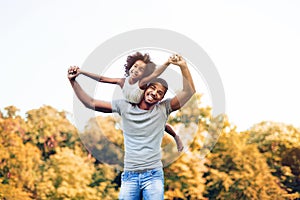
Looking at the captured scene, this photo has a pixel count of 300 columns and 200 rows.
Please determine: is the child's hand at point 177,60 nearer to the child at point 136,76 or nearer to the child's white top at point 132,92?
the child at point 136,76

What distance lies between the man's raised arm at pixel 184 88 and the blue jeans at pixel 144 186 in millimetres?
380

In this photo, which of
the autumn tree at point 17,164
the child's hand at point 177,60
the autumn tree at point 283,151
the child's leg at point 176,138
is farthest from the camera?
the autumn tree at point 283,151

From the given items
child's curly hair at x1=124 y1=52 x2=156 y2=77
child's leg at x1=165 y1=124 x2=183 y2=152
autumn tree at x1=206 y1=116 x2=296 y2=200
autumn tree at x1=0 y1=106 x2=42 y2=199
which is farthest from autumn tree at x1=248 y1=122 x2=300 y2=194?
child's curly hair at x1=124 y1=52 x2=156 y2=77

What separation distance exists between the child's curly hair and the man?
3.4 inches

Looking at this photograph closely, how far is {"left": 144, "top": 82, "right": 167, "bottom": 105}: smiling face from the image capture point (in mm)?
3051

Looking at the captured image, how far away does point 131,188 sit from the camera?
3033mm

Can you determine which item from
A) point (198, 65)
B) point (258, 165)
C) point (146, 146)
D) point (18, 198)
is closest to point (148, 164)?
point (146, 146)

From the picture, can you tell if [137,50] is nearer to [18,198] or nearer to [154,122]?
[154,122]

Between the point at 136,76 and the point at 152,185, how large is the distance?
0.61m

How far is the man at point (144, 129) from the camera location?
9.95ft

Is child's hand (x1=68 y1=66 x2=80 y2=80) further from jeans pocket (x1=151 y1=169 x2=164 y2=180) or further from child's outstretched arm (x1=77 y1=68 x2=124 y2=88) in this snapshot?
jeans pocket (x1=151 y1=169 x2=164 y2=180)

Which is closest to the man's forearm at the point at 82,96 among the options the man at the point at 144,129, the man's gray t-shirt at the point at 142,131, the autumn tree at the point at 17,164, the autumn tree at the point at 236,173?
the man at the point at 144,129

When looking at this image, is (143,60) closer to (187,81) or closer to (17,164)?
(187,81)

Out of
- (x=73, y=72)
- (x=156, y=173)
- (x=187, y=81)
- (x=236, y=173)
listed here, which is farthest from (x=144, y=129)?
(x=236, y=173)
